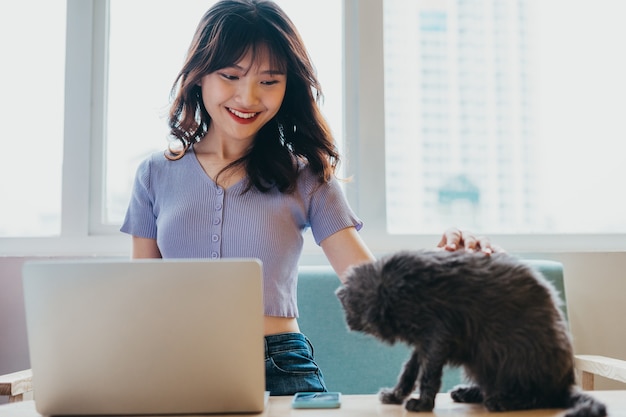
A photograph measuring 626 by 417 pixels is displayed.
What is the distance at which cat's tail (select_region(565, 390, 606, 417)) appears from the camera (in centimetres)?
76

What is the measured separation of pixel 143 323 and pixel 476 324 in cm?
43

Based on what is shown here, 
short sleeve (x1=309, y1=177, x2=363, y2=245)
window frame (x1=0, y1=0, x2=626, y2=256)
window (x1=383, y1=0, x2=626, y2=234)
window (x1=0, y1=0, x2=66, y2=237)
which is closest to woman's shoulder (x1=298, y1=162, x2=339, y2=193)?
short sleeve (x1=309, y1=177, x2=363, y2=245)

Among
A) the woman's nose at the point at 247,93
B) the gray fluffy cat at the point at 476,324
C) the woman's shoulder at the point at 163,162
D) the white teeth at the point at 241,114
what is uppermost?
the woman's nose at the point at 247,93

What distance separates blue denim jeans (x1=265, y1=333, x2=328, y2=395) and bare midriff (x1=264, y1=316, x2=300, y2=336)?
27mm

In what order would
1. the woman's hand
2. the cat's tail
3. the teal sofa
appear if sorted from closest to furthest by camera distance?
the cat's tail
the woman's hand
the teal sofa

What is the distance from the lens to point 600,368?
162cm

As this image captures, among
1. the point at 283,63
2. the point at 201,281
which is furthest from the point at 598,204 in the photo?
the point at 201,281

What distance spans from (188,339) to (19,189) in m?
1.63

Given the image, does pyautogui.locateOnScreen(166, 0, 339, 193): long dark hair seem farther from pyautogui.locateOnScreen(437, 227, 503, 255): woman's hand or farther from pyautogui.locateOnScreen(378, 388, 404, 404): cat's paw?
pyautogui.locateOnScreen(378, 388, 404, 404): cat's paw

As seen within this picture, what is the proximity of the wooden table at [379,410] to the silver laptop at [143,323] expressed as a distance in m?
0.10

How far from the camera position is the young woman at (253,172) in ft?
4.45

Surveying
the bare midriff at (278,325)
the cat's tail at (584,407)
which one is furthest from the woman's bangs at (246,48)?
the cat's tail at (584,407)

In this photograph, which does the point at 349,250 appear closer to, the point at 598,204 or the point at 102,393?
the point at 102,393

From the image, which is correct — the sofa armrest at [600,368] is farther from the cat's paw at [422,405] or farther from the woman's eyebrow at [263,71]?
the woman's eyebrow at [263,71]
